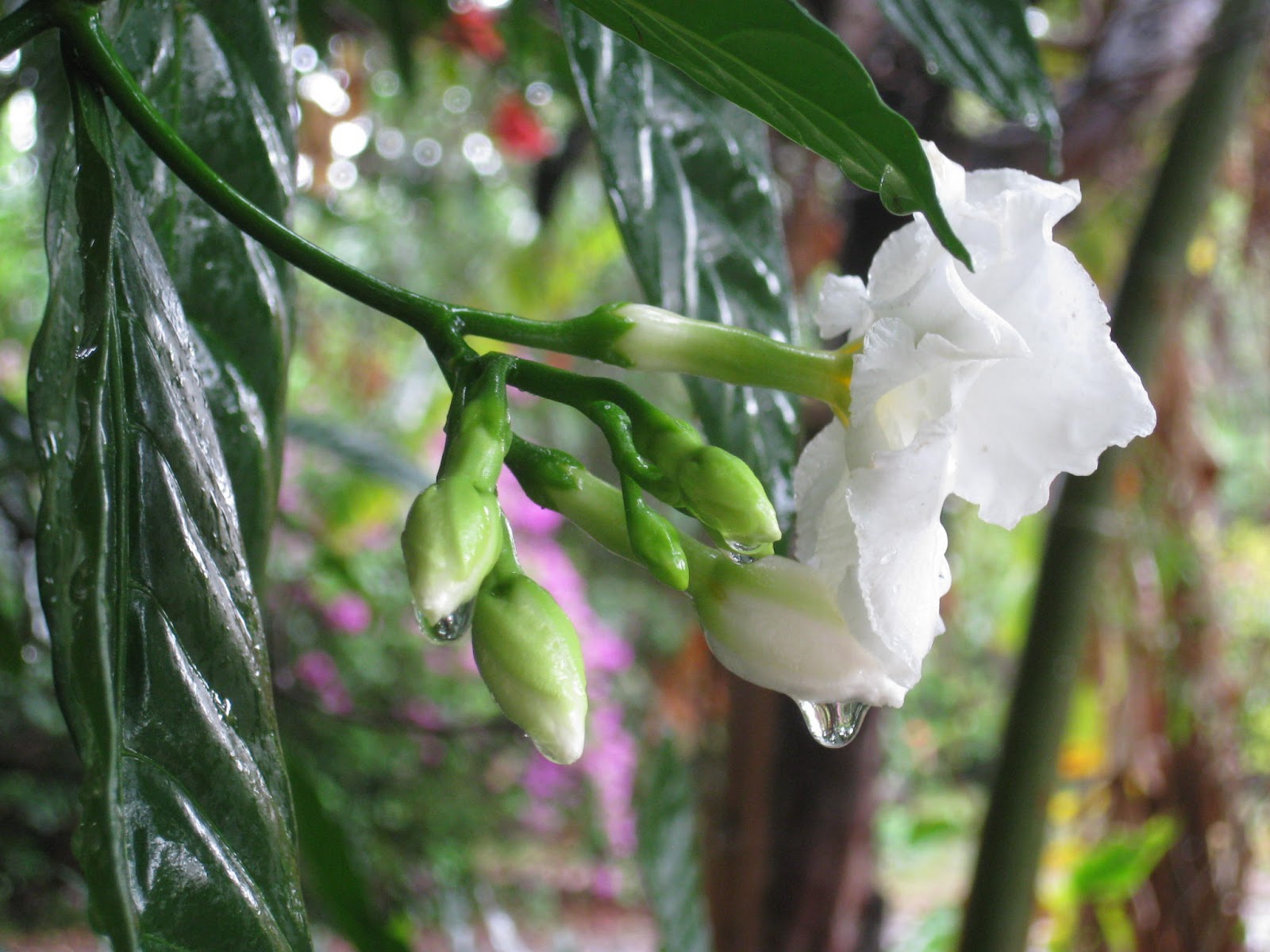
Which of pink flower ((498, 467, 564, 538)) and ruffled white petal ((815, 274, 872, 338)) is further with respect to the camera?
pink flower ((498, 467, 564, 538))

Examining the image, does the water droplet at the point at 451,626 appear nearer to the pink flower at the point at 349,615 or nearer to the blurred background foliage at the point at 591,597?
the blurred background foliage at the point at 591,597

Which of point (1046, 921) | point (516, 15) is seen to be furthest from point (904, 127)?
point (1046, 921)

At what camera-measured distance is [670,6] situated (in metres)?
0.30

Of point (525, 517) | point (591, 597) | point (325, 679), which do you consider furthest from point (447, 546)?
point (591, 597)

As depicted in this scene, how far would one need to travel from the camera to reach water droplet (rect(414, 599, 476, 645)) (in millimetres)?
323

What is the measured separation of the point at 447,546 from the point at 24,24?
0.22 meters

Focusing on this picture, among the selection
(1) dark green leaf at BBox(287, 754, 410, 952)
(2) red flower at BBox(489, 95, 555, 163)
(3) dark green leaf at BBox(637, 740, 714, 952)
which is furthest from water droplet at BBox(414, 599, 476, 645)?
(2) red flower at BBox(489, 95, 555, 163)

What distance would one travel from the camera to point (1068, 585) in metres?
1.02

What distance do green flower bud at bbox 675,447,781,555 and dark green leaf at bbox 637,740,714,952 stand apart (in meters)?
0.94

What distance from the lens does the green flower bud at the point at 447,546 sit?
1.02ft

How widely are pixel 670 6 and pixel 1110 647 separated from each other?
66.2 inches

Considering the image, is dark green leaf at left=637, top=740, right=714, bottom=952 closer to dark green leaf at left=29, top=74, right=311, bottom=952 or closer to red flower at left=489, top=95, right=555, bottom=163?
dark green leaf at left=29, top=74, right=311, bottom=952

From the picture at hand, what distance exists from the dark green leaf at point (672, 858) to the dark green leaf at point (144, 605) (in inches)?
37.5

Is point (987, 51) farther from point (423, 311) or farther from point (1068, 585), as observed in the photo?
point (1068, 585)
